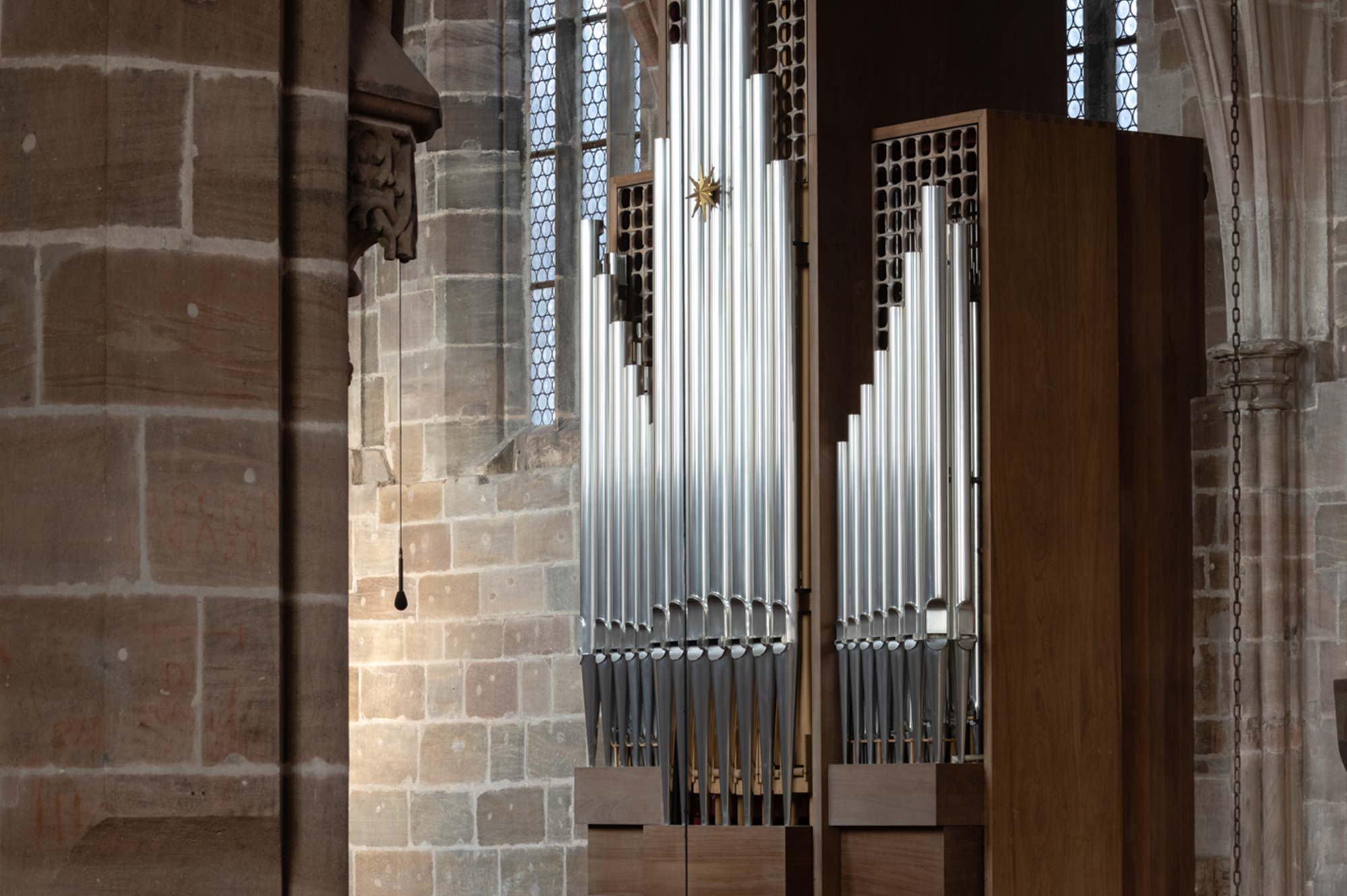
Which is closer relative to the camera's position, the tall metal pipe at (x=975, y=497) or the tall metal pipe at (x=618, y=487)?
the tall metal pipe at (x=975, y=497)

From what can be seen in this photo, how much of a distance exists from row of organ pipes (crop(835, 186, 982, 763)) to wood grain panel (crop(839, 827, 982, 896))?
0.92 feet

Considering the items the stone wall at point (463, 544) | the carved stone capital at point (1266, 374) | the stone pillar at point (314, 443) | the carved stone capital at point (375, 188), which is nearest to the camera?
the stone pillar at point (314, 443)

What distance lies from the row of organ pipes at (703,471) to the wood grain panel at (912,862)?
36 centimetres

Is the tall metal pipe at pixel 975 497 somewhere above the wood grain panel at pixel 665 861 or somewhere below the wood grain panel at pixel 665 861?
above

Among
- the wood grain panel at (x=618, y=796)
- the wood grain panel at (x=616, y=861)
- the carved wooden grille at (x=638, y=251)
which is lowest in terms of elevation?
the wood grain panel at (x=616, y=861)

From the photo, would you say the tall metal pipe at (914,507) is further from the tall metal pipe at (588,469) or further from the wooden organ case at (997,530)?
the tall metal pipe at (588,469)

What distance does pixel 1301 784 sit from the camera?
9047 millimetres

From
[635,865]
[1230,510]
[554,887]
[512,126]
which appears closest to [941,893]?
[635,865]

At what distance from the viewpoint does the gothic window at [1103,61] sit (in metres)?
10.4

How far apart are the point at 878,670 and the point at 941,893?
0.85m

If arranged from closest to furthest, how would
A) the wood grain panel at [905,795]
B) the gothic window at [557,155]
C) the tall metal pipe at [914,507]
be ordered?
the wood grain panel at [905,795]
the tall metal pipe at [914,507]
the gothic window at [557,155]

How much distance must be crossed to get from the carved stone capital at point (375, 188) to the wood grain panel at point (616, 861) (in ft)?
16.6

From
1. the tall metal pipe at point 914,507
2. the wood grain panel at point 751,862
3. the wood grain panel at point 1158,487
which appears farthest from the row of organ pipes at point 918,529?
the wood grain panel at point 1158,487

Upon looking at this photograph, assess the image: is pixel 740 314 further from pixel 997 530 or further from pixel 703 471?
pixel 997 530
